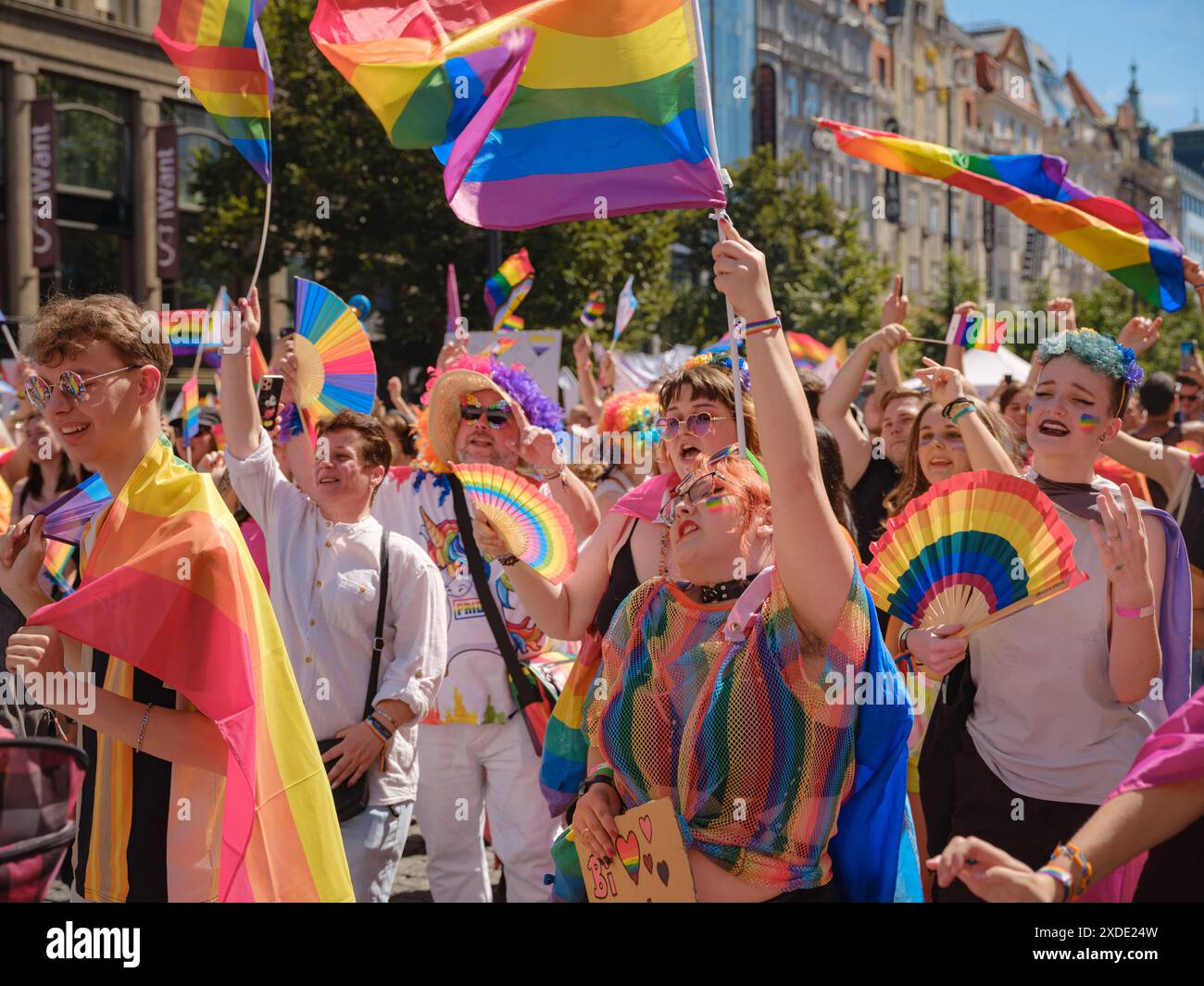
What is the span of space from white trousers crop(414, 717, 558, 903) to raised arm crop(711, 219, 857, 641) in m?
2.68

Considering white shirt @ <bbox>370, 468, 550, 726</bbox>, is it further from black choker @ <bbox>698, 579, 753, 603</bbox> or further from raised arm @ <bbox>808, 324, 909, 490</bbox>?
black choker @ <bbox>698, 579, 753, 603</bbox>

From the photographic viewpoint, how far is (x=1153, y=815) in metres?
2.30

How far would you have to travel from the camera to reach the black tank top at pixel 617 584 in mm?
3799

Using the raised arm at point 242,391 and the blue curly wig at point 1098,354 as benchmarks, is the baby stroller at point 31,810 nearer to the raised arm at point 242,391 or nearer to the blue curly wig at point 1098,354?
the raised arm at point 242,391

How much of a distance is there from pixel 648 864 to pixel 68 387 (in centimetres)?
168

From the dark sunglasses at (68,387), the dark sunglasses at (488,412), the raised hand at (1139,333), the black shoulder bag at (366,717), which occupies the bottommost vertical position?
the black shoulder bag at (366,717)

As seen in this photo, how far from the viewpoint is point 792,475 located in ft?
8.21

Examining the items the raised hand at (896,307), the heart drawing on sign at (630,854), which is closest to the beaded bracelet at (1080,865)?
the heart drawing on sign at (630,854)

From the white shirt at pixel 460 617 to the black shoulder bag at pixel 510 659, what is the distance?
5 cm

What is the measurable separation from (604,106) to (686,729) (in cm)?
171

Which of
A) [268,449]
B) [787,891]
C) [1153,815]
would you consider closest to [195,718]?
[787,891]

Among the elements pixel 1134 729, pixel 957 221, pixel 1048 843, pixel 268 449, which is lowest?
pixel 1048 843

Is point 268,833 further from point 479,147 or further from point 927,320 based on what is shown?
point 927,320

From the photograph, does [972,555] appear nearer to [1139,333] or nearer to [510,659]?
[510,659]
